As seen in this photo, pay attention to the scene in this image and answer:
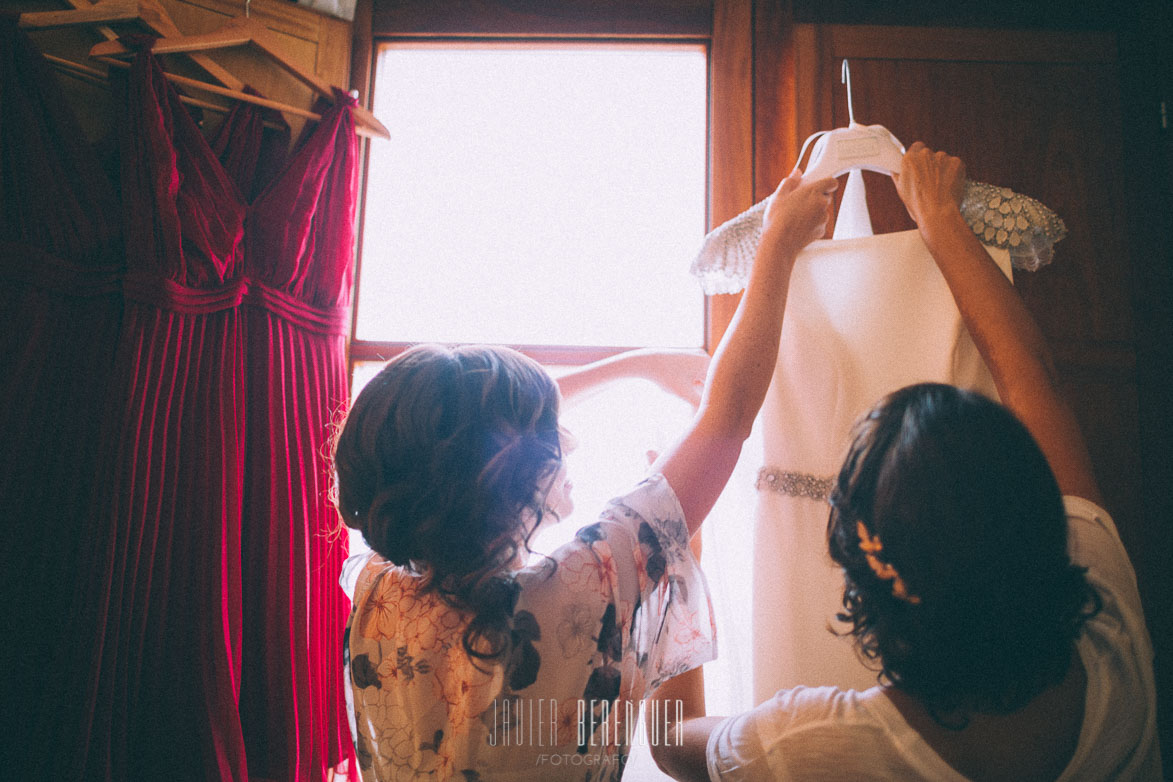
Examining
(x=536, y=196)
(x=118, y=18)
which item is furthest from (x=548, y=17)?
(x=118, y=18)

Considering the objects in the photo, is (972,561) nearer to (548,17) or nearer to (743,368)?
(743,368)

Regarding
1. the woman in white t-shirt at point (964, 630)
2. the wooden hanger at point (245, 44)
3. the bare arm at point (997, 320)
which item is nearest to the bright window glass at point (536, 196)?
the wooden hanger at point (245, 44)

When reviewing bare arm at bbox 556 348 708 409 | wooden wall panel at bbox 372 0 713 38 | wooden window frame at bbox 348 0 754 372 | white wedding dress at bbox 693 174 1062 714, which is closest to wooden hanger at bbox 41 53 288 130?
wooden window frame at bbox 348 0 754 372

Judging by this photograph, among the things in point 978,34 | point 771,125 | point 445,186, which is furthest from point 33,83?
point 978,34

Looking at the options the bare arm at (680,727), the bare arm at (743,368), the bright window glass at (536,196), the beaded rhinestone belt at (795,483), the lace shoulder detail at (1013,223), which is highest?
the bright window glass at (536,196)

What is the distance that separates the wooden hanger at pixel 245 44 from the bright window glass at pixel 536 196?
0.15 m

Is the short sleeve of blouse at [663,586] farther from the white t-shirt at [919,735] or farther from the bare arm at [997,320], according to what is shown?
the bare arm at [997,320]

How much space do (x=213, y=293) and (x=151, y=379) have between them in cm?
17

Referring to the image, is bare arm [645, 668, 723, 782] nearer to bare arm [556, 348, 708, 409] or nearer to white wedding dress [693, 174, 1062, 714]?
white wedding dress [693, 174, 1062, 714]

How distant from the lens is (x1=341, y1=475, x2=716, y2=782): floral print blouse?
63 cm

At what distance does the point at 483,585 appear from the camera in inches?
25.5

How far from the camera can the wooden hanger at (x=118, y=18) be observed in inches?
42.8

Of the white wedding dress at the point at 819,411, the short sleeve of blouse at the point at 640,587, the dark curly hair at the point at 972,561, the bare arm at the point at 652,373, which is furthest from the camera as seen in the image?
the bare arm at the point at 652,373

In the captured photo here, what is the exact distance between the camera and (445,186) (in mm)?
1410
